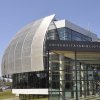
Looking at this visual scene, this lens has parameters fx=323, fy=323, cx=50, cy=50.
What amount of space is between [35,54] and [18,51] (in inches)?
221

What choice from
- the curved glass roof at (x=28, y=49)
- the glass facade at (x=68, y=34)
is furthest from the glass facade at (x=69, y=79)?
the glass facade at (x=68, y=34)

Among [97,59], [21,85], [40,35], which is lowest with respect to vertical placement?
[21,85]

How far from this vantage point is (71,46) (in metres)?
32.8

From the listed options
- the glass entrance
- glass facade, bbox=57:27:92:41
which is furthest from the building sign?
glass facade, bbox=57:27:92:41

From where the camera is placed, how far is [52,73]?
115ft

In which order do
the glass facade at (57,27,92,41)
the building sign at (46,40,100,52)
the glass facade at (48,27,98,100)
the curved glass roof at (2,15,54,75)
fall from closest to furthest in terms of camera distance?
the building sign at (46,40,100,52) < the glass facade at (48,27,98,100) < the curved glass roof at (2,15,54,75) < the glass facade at (57,27,92,41)

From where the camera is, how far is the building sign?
1281 inches

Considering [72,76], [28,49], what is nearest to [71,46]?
[72,76]

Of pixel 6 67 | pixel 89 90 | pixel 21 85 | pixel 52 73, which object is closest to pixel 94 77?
pixel 89 90

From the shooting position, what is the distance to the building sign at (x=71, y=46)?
107 feet

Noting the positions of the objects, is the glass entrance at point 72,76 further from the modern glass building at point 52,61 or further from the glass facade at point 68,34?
the glass facade at point 68,34

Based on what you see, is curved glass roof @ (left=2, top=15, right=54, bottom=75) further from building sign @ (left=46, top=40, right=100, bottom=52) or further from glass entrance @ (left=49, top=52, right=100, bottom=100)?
building sign @ (left=46, top=40, right=100, bottom=52)

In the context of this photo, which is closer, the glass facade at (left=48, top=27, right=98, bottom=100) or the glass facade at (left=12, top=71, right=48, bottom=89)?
the glass facade at (left=48, top=27, right=98, bottom=100)

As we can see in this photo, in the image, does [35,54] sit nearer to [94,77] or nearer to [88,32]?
[94,77]
